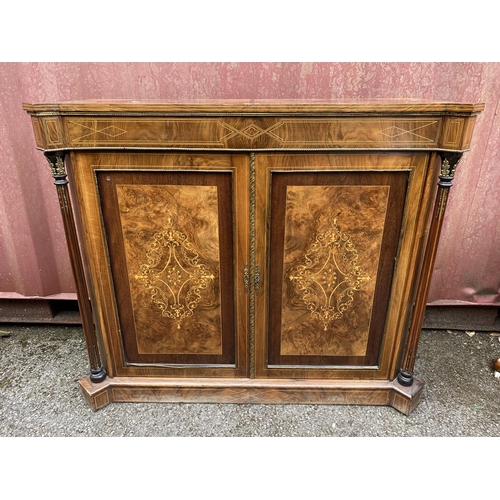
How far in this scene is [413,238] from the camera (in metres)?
1.46

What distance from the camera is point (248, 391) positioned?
1719 mm

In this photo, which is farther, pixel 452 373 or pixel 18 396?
pixel 452 373

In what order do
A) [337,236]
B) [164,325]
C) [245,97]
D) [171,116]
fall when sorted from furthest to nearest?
[245,97], [164,325], [337,236], [171,116]

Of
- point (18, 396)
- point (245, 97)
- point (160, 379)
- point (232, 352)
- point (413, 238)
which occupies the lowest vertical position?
point (18, 396)

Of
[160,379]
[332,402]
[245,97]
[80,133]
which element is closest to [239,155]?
[80,133]

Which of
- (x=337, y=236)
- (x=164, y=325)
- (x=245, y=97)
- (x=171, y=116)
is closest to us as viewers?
(x=171, y=116)

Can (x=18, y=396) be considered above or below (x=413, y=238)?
below

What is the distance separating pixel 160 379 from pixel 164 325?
285mm

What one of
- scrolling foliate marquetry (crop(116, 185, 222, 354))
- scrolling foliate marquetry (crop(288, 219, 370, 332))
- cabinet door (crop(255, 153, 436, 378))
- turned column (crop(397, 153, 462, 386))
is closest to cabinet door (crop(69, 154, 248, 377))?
scrolling foliate marquetry (crop(116, 185, 222, 354))

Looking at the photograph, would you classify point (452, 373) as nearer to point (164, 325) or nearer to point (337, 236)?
point (337, 236)

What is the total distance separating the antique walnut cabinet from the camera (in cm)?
130

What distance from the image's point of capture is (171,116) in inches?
50.7

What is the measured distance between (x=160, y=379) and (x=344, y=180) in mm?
1171

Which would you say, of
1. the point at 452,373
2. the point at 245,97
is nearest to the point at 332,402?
the point at 452,373
